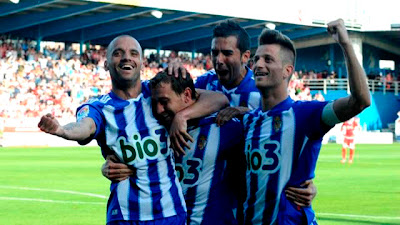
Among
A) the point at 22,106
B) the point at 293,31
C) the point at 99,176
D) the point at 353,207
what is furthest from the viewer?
the point at 293,31

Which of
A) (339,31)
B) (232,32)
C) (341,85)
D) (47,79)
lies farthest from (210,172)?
(341,85)

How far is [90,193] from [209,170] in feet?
35.6

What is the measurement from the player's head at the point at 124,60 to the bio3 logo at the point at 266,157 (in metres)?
0.91

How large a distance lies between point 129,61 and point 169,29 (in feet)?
153

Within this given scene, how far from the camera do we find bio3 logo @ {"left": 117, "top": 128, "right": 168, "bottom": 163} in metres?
5.71

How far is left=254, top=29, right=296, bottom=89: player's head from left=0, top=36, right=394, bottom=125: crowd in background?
31499 millimetres

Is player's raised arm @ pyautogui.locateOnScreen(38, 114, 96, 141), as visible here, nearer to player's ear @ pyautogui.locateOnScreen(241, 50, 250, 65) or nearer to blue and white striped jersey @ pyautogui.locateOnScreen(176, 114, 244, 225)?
blue and white striped jersey @ pyautogui.locateOnScreen(176, 114, 244, 225)

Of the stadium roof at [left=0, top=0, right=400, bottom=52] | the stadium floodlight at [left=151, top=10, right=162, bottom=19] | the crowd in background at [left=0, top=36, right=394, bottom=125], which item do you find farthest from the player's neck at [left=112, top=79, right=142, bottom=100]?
the stadium floodlight at [left=151, top=10, right=162, bottom=19]

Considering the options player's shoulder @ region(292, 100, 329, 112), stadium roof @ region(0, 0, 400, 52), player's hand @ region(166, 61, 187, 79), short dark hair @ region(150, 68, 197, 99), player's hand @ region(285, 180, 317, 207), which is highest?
stadium roof @ region(0, 0, 400, 52)

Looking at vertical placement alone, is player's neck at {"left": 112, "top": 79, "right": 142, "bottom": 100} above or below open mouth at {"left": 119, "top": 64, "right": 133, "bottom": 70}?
below

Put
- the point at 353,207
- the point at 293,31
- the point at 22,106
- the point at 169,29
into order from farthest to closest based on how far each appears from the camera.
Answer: the point at 293,31 < the point at 169,29 < the point at 22,106 < the point at 353,207

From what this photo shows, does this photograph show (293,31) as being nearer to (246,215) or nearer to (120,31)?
(120,31)

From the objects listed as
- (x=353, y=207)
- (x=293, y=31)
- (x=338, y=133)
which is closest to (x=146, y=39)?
(x=293, y=31)

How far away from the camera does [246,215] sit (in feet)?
18.5
